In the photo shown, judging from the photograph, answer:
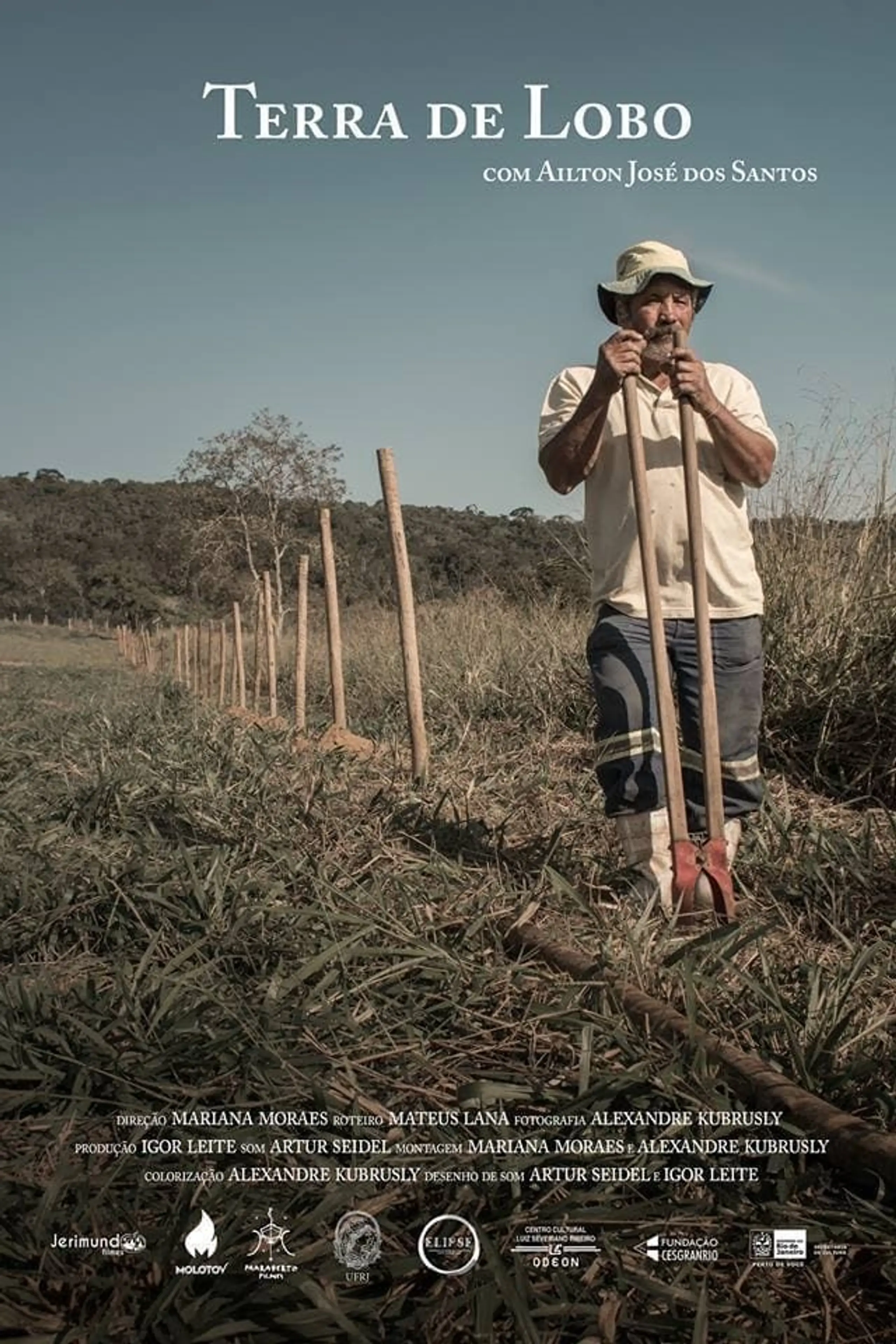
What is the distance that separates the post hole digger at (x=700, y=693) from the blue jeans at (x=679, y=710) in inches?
4.6

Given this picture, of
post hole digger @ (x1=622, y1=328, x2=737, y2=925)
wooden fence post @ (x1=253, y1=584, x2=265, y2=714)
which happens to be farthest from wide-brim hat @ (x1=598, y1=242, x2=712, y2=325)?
wooden fence post @ (x1=253, y1=584, x2=265, y2=714)

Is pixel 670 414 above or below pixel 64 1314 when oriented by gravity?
above

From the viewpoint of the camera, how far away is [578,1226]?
153cm

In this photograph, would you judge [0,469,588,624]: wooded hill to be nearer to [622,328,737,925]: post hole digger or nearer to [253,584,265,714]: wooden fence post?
[253,584,265,714]: wooden fence post

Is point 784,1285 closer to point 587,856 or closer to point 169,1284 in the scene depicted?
point 169,1284

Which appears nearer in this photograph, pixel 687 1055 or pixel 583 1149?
pixel 583 1149

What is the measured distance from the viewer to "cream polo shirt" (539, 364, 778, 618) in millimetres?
3104

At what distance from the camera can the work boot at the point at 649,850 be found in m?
2.94

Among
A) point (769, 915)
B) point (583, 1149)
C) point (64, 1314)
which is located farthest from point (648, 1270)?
point (769, 915)

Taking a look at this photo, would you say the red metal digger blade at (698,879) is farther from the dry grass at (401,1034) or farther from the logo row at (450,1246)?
the logo row at (450,1246)

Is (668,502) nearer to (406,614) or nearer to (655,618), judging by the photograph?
(655,618)

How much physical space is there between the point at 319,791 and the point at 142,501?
7745 centimetres

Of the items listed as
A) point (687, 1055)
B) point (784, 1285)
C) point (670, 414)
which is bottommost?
point (784, 1285)

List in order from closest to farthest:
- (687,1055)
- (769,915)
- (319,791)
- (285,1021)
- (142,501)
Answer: (687,1055), (285,1021), (769,915), (319,791), (142,501)
